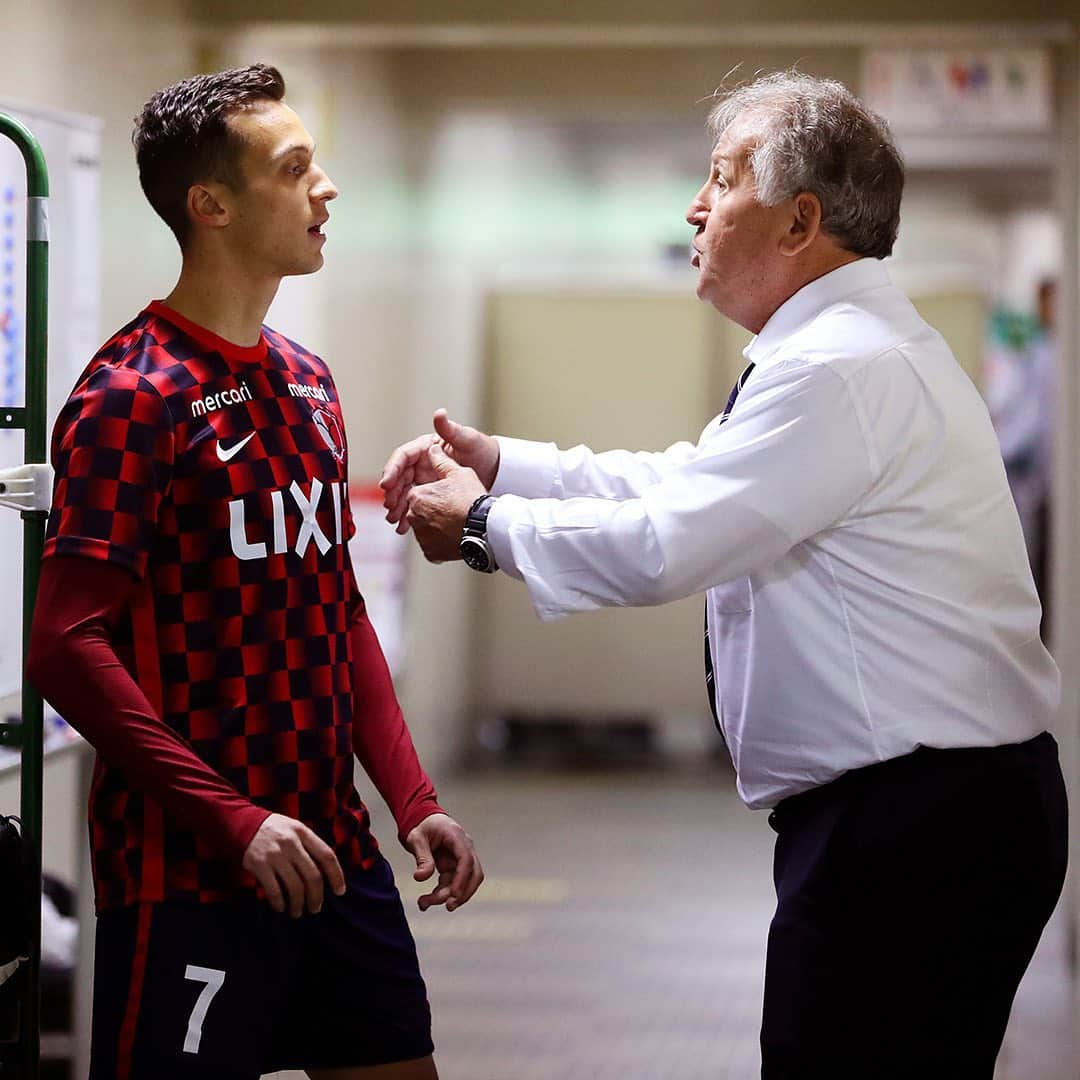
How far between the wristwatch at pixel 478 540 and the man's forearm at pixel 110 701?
427 millimetres

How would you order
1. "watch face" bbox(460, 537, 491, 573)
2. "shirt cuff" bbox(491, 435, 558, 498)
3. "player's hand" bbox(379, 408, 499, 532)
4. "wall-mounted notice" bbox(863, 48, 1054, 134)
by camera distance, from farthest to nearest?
"wall-mounted notice" bbox(863, 48, 1054, 134) < "shirt cuff" bbox(491, 435, 558, 498) < "player's hand" bbox(379, 408, 499, 532) < "watch face" bbox(460, 537, 491, 573)

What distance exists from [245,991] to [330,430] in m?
0.62

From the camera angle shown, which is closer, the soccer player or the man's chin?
the soccer player

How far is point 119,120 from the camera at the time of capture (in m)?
3.96

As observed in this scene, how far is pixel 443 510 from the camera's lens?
1.93 metres

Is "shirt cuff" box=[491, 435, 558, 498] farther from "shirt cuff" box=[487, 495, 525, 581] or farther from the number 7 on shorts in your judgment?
the number 7 on shorts

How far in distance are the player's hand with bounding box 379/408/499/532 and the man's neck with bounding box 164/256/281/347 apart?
29cm

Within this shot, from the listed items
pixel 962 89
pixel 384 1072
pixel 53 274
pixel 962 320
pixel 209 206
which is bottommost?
pixel 384 1072

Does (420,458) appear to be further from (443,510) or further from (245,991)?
(245,991)

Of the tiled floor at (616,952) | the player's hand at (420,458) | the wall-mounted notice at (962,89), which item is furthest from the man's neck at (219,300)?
the wall-mounted notice at (962,89)

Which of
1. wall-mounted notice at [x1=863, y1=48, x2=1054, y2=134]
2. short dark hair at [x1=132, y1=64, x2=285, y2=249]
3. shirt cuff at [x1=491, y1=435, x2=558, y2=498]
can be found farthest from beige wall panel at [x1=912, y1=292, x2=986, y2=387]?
short dark hair at [x1=132, y1=64, x2=285, y2=249]

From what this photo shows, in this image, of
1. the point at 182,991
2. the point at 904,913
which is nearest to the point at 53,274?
the point at 182,991

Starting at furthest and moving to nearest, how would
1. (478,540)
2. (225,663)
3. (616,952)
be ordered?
1. (616,952)
2. (478,540)
3. (225,663)

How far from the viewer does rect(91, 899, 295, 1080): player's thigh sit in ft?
5.37
